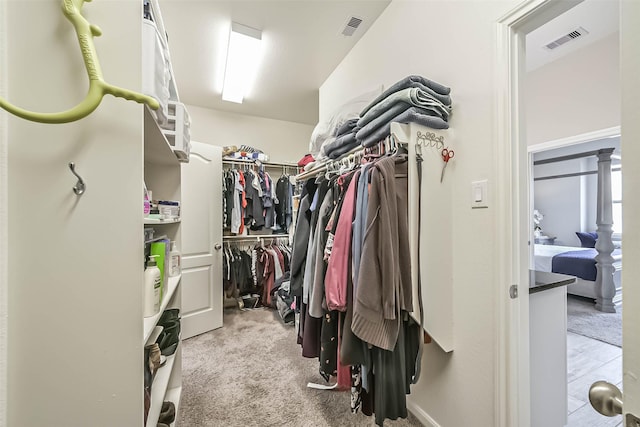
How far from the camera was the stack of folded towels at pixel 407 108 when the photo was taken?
120 centimetres

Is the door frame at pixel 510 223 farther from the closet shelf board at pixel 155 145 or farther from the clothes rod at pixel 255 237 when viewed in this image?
the clothes rod at pixel 255 237

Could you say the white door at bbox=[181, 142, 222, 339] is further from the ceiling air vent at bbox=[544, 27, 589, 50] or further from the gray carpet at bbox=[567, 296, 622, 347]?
the gray carpet at bbox=[567, 296, 622, 347]

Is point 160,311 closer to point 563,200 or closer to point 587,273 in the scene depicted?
point 587,273

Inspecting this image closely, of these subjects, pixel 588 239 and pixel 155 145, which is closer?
pixel 155 145

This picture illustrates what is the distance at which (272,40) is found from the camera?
2238 millimetres

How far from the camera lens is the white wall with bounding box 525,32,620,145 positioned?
2.38 metres

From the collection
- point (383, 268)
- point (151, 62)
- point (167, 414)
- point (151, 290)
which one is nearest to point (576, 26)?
point (383, 268)

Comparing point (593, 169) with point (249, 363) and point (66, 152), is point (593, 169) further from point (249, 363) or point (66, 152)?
point (66, 152)

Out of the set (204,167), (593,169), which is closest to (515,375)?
(204,167)

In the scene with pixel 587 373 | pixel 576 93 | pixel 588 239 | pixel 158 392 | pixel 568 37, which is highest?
pixel 568 37

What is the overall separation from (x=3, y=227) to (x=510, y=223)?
5.30 feet

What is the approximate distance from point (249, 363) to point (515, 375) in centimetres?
181

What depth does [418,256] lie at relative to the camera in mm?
1222

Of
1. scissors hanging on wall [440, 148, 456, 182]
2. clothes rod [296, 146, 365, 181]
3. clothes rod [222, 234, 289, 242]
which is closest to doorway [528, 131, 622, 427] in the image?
scissors hanging on wall [440, 148, 456, 182]
